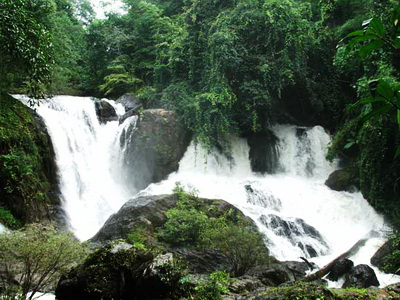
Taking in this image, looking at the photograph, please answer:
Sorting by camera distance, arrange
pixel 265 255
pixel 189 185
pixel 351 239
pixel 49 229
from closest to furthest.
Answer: pixel 49 229 → pixel 265 255 → pixel 351 239 → pixel 189 185

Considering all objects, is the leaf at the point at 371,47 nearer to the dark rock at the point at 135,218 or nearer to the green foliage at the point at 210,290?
the green foliage at the point at 210,290

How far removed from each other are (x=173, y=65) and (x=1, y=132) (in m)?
9.35

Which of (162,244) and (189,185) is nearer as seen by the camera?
(162,244)

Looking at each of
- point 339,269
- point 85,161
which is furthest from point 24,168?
point 339,269

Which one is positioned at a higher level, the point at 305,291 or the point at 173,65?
the point at 173,65

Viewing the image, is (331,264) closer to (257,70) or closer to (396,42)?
(396,42)

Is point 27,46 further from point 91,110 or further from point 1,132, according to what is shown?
point 91,110

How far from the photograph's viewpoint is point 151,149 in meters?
15.2

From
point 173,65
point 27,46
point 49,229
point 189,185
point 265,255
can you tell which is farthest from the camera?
point 173,65

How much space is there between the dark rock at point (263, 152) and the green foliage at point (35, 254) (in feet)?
41.2

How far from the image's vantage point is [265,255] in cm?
845

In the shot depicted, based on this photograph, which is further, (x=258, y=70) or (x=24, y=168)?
(x=258, y=70)

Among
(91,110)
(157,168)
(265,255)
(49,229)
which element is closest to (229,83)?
(157,168)

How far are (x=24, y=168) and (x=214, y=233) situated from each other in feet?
17.3
